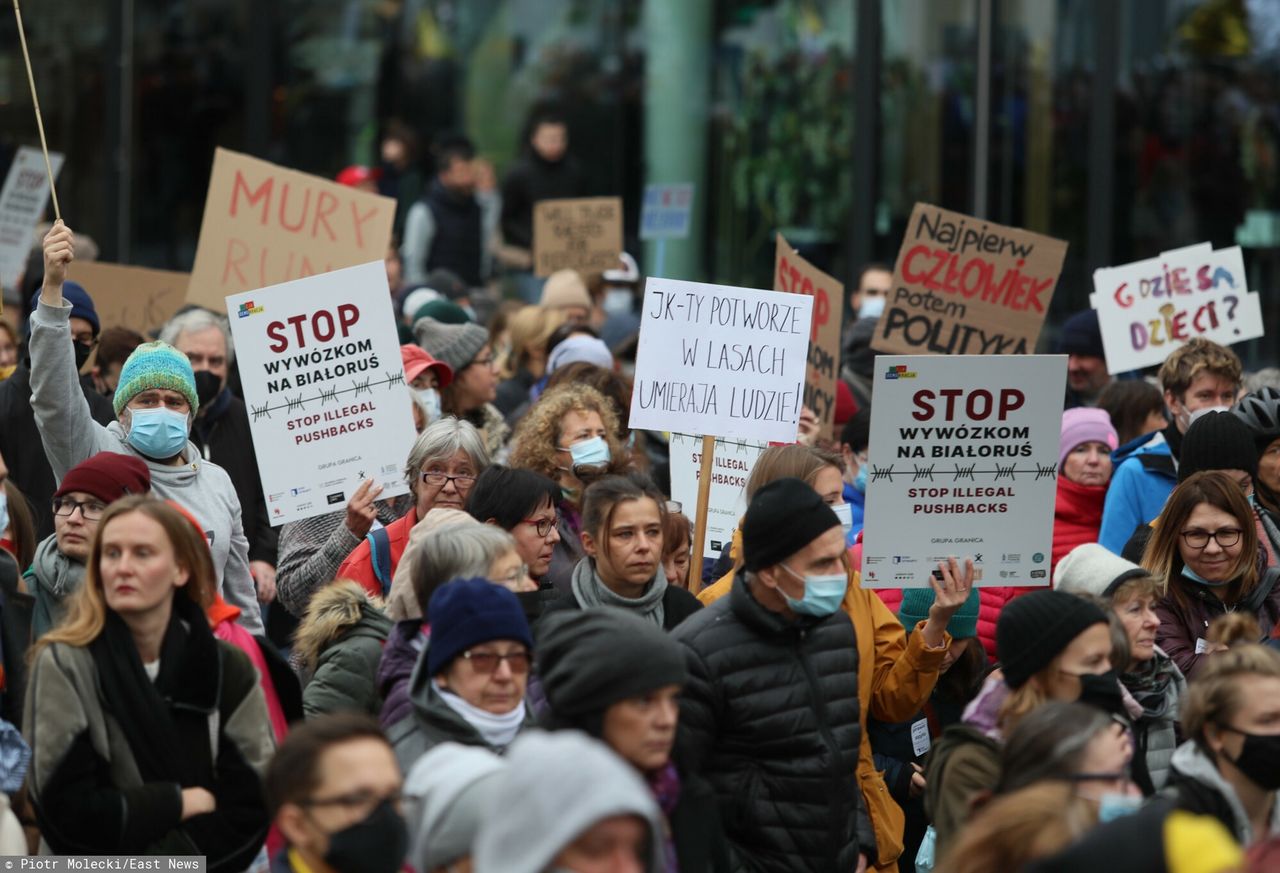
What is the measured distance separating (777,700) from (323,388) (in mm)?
2770

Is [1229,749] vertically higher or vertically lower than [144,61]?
lower

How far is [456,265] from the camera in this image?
612 inches

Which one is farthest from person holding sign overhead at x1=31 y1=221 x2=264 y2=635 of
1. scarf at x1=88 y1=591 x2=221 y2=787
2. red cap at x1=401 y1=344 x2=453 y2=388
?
red cap at x1=401 y1=344 x2=453 y2=388

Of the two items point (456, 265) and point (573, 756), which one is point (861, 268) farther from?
point (573, 756)

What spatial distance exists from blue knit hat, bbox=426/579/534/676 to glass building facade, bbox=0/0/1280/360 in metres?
11.3

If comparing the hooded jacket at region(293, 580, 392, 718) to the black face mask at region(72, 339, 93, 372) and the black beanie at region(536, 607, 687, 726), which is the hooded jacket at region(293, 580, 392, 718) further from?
the black face mask at region(72, 339, 93, 372)

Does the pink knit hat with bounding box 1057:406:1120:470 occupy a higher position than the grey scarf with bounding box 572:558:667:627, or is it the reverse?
the pink knit hat with bounding box 1057:406:1120:470

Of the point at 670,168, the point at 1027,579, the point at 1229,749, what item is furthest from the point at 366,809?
the point at 670,168

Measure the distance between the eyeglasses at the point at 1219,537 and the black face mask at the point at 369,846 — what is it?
327 centimetres

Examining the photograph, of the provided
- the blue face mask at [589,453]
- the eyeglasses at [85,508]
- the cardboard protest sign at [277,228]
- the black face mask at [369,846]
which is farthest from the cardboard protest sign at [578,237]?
the black face mask at [369,846]

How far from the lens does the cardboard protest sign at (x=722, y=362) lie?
7414 millimetres

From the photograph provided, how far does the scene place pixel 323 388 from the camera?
751 centimetres

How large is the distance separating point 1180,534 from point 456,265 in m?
9.61

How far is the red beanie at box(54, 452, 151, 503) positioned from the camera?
5844 mm
